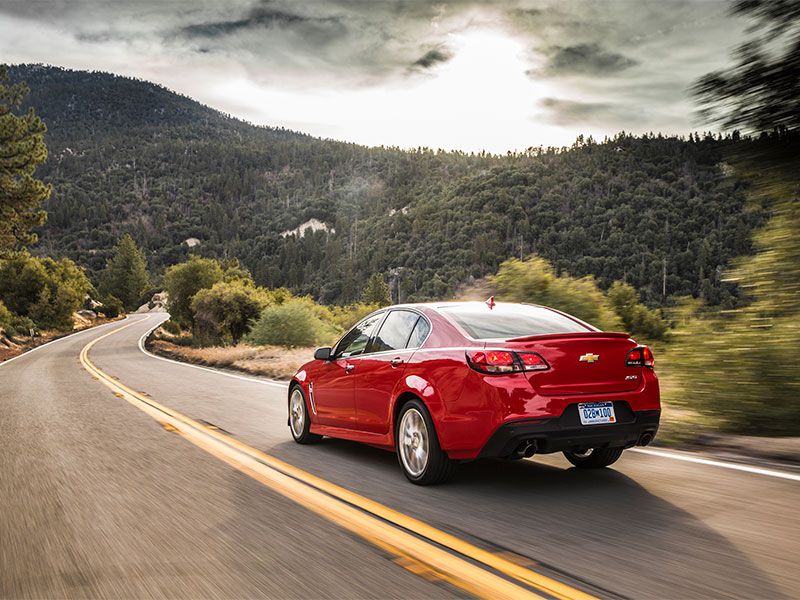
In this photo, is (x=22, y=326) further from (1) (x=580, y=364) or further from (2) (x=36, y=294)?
(1) (x=580, y=364)

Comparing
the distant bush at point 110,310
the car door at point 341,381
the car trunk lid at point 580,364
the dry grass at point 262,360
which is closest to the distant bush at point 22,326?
the dry grass at point 262,360

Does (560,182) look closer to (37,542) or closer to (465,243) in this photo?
(465,243)

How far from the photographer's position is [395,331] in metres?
6.65

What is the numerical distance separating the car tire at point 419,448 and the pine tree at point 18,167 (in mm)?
33749

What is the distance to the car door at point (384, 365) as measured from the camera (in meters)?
6.21

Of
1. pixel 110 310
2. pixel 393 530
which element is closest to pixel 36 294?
pixel 110 310

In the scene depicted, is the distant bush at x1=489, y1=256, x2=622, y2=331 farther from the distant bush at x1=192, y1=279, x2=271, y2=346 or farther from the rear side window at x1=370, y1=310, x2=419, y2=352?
the distant bush at x1=192, y1=279, x2=271, y2=346

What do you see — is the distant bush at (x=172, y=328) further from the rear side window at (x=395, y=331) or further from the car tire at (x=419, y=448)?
the car tire at (x=419, y=448)

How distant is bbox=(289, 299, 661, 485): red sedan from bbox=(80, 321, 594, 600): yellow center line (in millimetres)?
769

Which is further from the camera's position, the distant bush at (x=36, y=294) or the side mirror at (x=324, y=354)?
the distant bush at (x=36, y=294)

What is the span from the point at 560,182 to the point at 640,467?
176m

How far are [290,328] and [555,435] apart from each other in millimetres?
26844

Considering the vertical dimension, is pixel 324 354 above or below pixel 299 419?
above

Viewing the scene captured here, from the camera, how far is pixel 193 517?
4.88 metres
